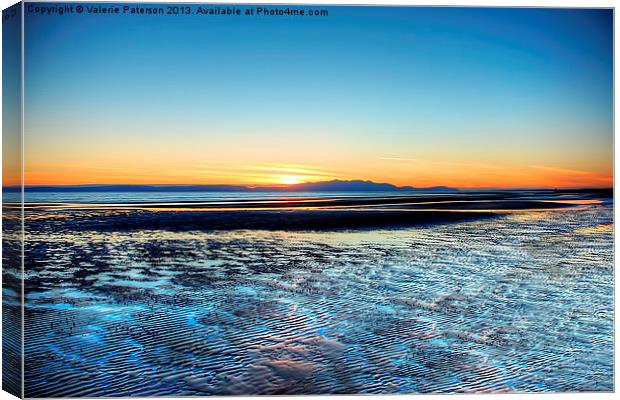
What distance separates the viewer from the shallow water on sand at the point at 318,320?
16.2 ft

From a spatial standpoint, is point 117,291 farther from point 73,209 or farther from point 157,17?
point 73,209

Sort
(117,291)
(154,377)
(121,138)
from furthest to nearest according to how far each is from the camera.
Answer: (121,138)
(117,291)
(154,377)

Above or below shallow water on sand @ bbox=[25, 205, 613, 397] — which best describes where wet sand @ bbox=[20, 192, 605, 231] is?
above

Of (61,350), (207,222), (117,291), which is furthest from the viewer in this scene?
(207,222)

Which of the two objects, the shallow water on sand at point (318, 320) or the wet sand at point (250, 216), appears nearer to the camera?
the shallow water on sand at point (318, 320)

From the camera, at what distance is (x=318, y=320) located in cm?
620

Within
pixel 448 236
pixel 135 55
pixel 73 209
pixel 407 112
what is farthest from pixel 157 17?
pixel 73 209

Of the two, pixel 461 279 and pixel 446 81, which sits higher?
pixel 446 81

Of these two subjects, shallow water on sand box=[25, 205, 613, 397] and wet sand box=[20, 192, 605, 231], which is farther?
wet sand box=[20, 192, 605, 231]

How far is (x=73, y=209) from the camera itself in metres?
15.9

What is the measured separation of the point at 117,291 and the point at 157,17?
10.8 feet

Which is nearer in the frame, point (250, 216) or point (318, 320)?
point (318, 320)

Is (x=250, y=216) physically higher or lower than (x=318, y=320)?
higher

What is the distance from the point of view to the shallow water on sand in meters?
4.94
